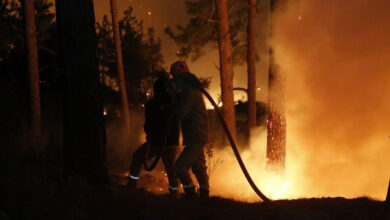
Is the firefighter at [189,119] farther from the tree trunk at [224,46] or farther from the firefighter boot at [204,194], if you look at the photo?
the tree trunk at [224,46]

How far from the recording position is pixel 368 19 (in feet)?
46.2

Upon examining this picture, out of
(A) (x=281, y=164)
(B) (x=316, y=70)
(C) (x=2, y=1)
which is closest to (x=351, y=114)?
(B) (x=316, y=70)

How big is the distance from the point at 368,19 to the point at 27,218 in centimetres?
1212

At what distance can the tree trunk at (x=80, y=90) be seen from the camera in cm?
630

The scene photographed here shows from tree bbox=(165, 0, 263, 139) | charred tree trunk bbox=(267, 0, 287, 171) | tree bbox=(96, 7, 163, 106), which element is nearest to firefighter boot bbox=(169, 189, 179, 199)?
charred tree trunk bbox=(267, 0, 287, 171)

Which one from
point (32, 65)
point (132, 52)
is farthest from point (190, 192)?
point (132, 52)

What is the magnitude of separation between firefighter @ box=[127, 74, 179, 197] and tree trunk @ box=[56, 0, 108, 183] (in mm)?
879

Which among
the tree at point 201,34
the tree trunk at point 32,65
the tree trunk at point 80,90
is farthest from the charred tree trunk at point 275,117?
the tree at point 201,34

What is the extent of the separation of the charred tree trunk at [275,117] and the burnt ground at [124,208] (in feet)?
16.5

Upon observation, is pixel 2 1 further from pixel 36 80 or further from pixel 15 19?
pixel 36 80

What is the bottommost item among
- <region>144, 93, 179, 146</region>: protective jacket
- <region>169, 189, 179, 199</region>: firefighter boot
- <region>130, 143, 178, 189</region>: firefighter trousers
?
<region>169, 189, 179, 199</region>: firefighter boot

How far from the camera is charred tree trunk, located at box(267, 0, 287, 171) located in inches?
440

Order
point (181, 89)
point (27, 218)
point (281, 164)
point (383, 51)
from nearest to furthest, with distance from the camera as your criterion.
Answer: point (27, 218) → point (181, 89) → point (281, 164) → point (383, 51)

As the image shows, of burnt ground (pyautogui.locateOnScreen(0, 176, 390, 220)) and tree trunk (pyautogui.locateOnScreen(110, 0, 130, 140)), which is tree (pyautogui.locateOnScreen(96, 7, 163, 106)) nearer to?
tree trunk (pyautogui.locateOnScreen(110, 0, 130, 140))
